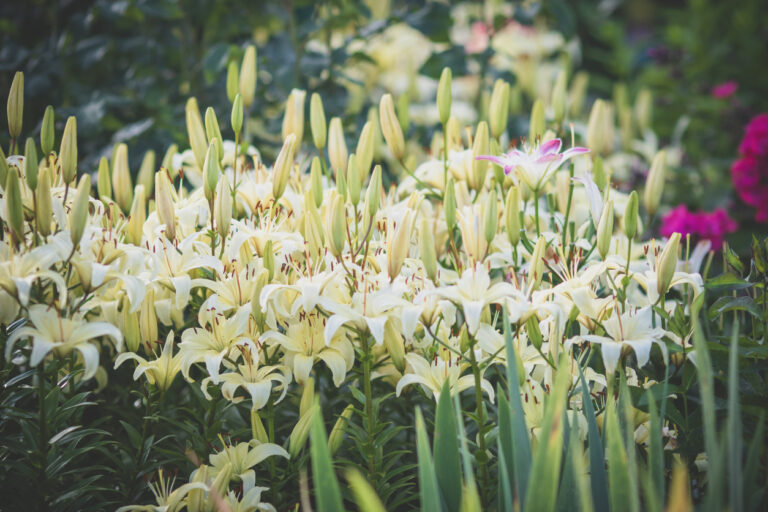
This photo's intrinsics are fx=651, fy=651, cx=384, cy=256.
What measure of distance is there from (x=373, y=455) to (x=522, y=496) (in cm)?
23

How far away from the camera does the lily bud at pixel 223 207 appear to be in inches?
37.2

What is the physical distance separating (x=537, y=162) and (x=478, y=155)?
0.37 ft

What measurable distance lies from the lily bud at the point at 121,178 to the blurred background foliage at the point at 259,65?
42cm

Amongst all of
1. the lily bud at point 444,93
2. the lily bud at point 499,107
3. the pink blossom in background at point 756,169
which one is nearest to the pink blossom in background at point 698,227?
the pink blossom in background at point 756,169

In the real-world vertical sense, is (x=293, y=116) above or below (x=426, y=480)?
above

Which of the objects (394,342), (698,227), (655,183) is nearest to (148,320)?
(394,342)

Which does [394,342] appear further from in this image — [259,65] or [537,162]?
[259,65]

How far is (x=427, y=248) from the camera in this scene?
90 cm

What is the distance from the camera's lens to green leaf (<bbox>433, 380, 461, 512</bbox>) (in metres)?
0.81

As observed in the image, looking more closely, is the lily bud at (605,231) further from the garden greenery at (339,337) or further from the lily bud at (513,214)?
the lily bud at (513,214)

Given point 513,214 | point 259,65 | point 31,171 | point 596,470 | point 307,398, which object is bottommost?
point 596,470

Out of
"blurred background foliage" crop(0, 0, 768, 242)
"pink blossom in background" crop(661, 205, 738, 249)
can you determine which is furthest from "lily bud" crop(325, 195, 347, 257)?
"pink blossom in background" crop(661, 205, 738, 249)

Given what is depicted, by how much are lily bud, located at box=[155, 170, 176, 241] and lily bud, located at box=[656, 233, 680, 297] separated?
711 millimetres

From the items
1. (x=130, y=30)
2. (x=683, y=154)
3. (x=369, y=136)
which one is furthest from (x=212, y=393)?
(x=683, y=154)
